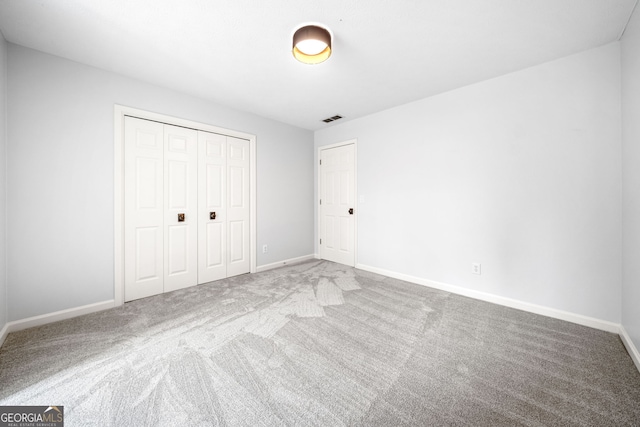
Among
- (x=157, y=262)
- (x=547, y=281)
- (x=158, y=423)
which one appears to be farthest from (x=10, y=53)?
(x=547, y=281)

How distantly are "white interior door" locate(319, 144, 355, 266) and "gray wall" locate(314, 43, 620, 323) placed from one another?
0.70 meters

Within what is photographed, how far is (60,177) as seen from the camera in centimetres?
227

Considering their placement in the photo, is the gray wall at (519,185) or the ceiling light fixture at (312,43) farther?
the gray wall at (519,185)

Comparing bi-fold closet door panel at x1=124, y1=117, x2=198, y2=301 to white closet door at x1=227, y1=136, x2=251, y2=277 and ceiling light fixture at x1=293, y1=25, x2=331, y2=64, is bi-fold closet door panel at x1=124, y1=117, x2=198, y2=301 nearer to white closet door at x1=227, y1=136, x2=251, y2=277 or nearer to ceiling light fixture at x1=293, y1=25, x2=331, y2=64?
white closet door at x1=227, y1=136, x2=251, y2=277

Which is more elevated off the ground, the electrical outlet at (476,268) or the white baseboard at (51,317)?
the electrical outlet at (476,268)

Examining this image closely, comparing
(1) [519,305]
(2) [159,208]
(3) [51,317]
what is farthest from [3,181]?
(1) [519,305]

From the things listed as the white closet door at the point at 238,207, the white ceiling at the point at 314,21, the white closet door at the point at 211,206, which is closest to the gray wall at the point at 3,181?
the white ceiling at the point at 314,21

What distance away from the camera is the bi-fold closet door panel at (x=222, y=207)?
3293 mm

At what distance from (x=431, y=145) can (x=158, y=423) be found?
364 centimetres

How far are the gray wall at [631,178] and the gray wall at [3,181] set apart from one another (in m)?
4.95

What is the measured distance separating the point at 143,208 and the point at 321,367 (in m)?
2.65

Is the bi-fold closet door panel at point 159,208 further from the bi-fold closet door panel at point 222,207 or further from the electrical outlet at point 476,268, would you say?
the electrical outlet at point 476,268

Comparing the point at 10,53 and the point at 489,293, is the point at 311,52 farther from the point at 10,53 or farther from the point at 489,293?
the point at 489,293

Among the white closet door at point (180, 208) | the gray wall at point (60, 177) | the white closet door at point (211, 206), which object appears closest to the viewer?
the gray wall at point (60, 177)
